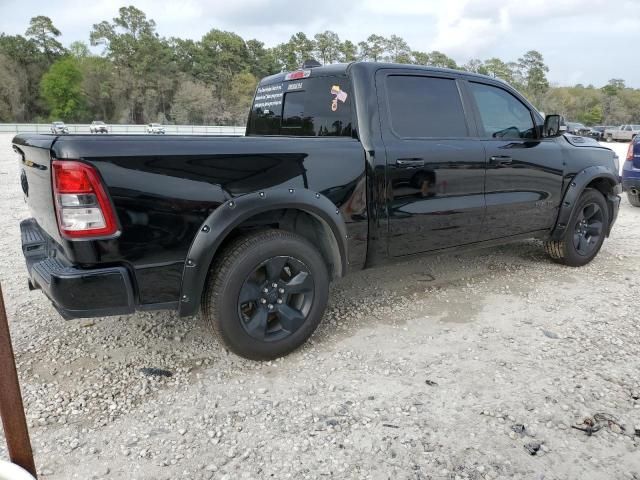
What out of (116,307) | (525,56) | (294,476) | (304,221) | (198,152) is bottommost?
(294,476)

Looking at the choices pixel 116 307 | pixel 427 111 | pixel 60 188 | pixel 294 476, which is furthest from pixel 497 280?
pixel 60 188

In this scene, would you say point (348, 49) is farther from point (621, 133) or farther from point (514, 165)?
point (514, 165)

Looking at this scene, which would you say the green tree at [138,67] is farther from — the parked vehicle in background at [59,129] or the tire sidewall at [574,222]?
the tire sidewall at [574,222]

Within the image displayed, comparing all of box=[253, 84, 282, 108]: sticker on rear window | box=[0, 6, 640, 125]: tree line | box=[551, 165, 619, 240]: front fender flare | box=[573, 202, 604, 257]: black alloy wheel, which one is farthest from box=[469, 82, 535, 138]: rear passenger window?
box=[0, 6, 640, 125]: tree line

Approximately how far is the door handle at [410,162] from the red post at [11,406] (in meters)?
2.54

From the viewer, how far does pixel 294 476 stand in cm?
212

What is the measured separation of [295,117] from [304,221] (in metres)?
1.12

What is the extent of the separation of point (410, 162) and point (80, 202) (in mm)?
2125

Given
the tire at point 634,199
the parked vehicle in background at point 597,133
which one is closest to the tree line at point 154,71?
the parked vehicle in background at point 597,133

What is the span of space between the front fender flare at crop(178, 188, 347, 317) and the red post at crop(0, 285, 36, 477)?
1.17 m

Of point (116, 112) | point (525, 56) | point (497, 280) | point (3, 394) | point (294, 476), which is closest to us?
point (3, 394)

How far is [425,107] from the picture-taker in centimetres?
366

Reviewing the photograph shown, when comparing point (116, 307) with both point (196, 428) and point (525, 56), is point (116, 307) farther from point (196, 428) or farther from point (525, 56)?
point (525, 56)

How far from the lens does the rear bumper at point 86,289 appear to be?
7.88ft
